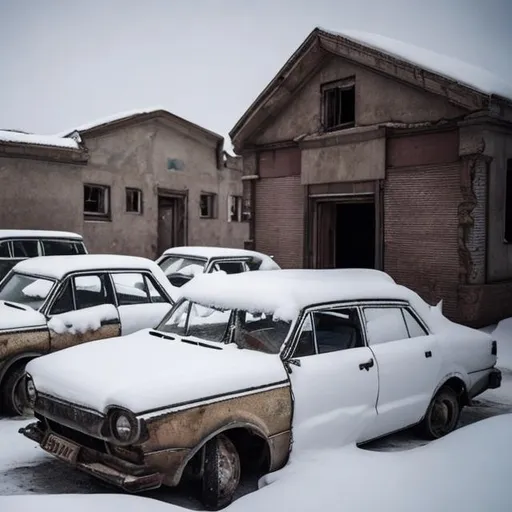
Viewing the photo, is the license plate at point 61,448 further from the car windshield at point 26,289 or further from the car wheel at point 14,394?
the car windshield at point 26,289

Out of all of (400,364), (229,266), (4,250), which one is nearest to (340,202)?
(229,266)

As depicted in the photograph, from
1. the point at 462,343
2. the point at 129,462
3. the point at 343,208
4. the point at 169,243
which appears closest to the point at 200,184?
the point at 169,243

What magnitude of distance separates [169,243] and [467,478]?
55.9ft

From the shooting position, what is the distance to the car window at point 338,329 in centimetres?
481

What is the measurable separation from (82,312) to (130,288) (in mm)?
885

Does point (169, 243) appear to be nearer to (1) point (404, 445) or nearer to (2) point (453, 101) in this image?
(2) point (453, 101)

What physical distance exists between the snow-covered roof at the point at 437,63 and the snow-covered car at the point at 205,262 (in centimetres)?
470

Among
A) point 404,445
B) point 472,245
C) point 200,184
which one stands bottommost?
point 404,445

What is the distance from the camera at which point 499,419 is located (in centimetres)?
512

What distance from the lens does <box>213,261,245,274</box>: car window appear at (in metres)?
10.4

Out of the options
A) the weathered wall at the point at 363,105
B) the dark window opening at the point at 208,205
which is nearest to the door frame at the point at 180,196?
the dark window opening at the point at 208,205

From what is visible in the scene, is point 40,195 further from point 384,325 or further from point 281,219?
point 384,325

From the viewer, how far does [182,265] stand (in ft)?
35.6

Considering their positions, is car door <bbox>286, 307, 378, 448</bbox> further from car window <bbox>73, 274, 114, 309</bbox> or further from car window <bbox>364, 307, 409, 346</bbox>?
car window <bbox>73, 274, 114, 309</bbox>
